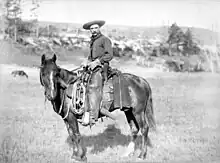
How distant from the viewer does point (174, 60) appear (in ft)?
20.9

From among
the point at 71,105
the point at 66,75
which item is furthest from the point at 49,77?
the point at 71,105

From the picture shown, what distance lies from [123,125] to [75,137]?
131cm

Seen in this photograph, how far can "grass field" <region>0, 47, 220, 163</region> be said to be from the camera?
545cm

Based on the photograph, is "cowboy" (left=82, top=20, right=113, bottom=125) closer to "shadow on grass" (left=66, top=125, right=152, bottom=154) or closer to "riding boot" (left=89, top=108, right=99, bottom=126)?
"riding boot" (left=89, top=108, right=99, bottom=126)

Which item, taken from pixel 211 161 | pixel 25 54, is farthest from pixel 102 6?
pixel 211 161

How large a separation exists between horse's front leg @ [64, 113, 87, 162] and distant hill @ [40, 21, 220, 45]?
6.36ft

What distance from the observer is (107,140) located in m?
5.83

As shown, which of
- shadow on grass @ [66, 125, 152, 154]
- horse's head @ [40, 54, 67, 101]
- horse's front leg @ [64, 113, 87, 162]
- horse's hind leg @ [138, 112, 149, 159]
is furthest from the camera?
shadow on grass @ [66, 125, 152, 154]

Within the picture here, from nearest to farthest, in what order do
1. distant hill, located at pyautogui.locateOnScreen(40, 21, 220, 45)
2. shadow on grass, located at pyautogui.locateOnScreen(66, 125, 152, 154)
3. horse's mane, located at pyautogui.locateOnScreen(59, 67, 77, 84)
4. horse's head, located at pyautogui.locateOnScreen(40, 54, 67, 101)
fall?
horse's head, located at pyautogui.locateOnScreen(40, 54, 67, 101) < horse's mane, located at pyautogui.locateOnScreen(59, 67, 77, 84) < shadow on grass, located at pyautogui.locateOnScreen(66, 125, 152, 154) < distant hill, located at pyautogui.locateOnScreen(40, 21, 220, 45)

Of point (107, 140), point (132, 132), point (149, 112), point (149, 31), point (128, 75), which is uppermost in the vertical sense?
point (149, 31)

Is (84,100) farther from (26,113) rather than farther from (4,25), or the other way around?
(4,25)

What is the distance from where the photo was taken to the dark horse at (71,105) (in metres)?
4.55

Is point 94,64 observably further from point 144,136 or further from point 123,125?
point 123,125

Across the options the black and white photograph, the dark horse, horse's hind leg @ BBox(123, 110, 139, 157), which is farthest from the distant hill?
horse's hind leg @ BBox(123, 110, 139, 157)
